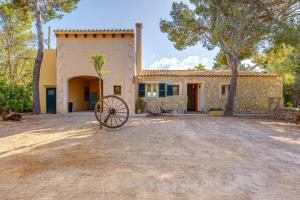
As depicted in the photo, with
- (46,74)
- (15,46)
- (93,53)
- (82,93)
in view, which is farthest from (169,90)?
(15,46)

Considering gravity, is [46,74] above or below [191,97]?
above

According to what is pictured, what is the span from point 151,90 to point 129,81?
7.36 ft

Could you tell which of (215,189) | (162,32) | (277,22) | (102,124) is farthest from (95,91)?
(215,189)

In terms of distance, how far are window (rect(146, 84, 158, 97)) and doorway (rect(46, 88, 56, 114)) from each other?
6.31 metres

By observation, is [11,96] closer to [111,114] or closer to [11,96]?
[11,96]

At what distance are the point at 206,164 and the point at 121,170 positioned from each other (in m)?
1.74

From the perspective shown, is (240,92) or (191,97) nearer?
(240,92)

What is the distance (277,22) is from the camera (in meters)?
12.2

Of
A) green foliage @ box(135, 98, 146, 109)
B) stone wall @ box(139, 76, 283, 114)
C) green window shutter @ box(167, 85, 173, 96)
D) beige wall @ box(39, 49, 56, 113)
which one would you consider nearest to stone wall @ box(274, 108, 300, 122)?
stone wall @ box(139, 76, 283, 114)

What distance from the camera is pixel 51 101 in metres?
16.4

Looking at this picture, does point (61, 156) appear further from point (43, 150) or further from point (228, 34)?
point (228, 34)

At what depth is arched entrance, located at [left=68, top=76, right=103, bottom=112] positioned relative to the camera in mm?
16997

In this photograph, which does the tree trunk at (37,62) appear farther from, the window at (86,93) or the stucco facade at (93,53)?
the window at (86,93)

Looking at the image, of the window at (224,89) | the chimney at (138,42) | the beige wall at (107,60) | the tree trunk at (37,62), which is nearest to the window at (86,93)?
the beige wall at (107,60)
